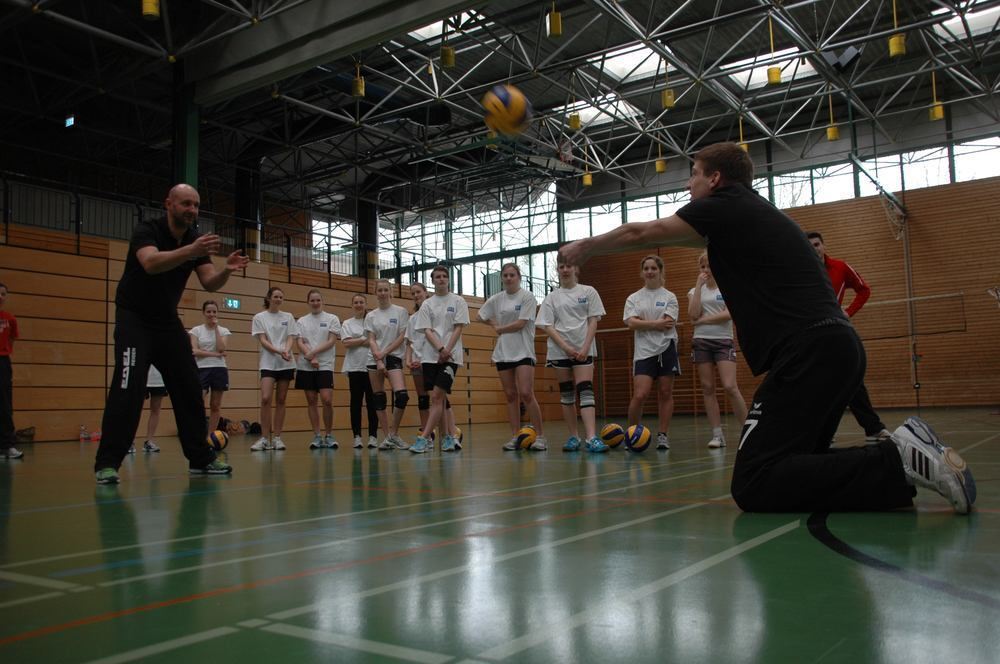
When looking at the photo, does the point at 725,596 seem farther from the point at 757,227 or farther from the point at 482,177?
the point at 482,177

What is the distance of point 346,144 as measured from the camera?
24.6 m

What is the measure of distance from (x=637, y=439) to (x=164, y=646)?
6358mm

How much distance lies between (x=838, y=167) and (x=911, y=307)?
16.9ft

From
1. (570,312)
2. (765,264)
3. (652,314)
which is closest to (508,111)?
(765,264)

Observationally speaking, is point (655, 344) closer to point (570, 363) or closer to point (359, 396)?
point (570, 363)

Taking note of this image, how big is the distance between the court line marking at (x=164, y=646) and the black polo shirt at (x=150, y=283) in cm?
399

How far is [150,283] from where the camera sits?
5.25 m

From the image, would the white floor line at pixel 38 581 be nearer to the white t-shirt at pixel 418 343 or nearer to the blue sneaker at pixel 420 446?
the blue sneaker at pixel 420 446

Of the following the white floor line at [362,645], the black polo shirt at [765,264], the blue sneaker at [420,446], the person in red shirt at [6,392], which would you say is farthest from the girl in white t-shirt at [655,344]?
the person in red shirt at [6,392]

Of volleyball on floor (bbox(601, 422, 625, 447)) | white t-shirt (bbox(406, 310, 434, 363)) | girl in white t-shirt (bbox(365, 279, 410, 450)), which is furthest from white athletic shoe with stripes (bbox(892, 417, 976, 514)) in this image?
girl in white t-shirt (bbox(365, 279, 410, 450))

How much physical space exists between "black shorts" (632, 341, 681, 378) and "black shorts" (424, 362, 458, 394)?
200 cm

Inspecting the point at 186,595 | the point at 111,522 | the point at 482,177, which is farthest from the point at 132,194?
the point at 186,595

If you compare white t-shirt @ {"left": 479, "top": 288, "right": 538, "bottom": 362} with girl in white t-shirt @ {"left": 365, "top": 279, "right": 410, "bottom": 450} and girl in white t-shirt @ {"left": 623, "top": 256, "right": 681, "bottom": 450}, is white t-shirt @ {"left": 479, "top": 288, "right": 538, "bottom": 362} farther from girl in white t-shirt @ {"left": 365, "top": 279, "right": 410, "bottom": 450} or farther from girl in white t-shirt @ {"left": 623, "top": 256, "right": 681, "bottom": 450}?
girl in white t-shirt @ {"left": 365, "top": 279, "right": 410, "bottom": 450}

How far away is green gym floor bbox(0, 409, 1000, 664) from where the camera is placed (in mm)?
1565
